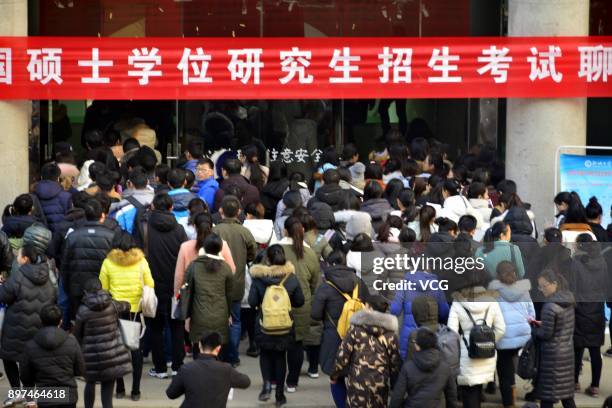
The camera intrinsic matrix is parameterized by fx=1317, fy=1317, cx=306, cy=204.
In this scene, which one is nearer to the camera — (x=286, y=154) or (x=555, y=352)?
(x=555, y=352)

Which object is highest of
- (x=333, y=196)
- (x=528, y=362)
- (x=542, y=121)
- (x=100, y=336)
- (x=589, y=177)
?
(x=542, y=121)

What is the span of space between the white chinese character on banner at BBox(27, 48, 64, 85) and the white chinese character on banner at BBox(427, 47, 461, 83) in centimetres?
472

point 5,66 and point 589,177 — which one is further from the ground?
point 5,66

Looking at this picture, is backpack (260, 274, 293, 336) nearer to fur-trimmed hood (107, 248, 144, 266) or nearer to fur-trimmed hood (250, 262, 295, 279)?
fur-trimmed hood (250, 262, 295, 279)

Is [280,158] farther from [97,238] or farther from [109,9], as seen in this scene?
[97,238]

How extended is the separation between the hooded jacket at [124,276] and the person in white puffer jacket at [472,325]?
3.04 meters

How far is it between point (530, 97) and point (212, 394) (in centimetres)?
795

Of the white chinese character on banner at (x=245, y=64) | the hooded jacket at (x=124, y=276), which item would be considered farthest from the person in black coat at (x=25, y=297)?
the white chinese character on banner at (x=245, y=64)

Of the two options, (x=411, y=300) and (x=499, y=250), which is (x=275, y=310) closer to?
(x=411, y=300)

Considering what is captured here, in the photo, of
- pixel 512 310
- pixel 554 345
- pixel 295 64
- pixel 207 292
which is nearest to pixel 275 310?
pixel 207 292

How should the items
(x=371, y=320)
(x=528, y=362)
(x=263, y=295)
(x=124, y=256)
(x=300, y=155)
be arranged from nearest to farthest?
(x=371, y=320) → (x=528, y=362) → (x=124, y=256) → (x=263, y=295) → (x=300, y=155)

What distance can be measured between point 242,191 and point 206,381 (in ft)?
16.6

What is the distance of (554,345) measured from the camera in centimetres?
1258

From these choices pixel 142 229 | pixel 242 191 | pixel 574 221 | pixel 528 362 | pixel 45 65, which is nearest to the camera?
pixel 528 362
